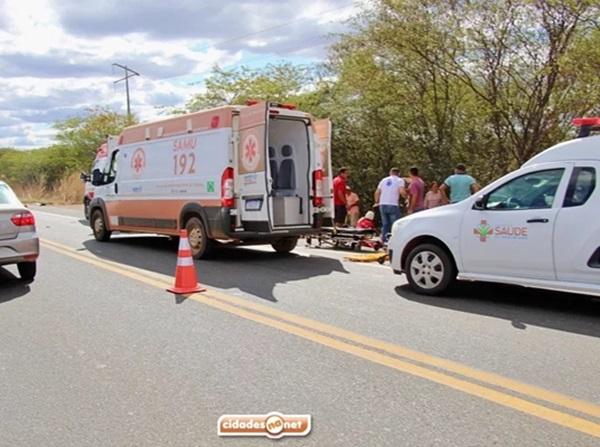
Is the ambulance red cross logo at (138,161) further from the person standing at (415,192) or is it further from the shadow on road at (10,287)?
the person standing at (415,192)

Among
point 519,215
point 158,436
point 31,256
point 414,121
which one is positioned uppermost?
point 414,121

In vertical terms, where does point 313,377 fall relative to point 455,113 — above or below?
below

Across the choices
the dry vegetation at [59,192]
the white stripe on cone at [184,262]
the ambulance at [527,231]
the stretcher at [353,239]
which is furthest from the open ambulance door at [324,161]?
the dry vegetation at [59,192]

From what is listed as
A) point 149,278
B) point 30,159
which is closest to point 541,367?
point 149,278

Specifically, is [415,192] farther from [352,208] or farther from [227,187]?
[227,187]

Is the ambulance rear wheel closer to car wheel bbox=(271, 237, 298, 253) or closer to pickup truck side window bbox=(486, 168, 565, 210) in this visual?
car wheel bbox=(271, 237, 298, 253)

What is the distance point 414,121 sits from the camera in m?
16.2

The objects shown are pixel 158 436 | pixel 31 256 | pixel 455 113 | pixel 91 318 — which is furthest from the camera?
pixel 455 113

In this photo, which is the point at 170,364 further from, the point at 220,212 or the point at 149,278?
the point at 220,212

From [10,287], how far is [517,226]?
6.72 meters

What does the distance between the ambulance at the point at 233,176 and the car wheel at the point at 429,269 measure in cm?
305

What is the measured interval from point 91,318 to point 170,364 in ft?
6.32

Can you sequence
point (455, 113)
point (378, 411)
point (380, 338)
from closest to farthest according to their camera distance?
point (378, 411) < point (380, 338) < point (455, 113)

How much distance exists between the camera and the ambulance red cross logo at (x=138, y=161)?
39.5 ft
